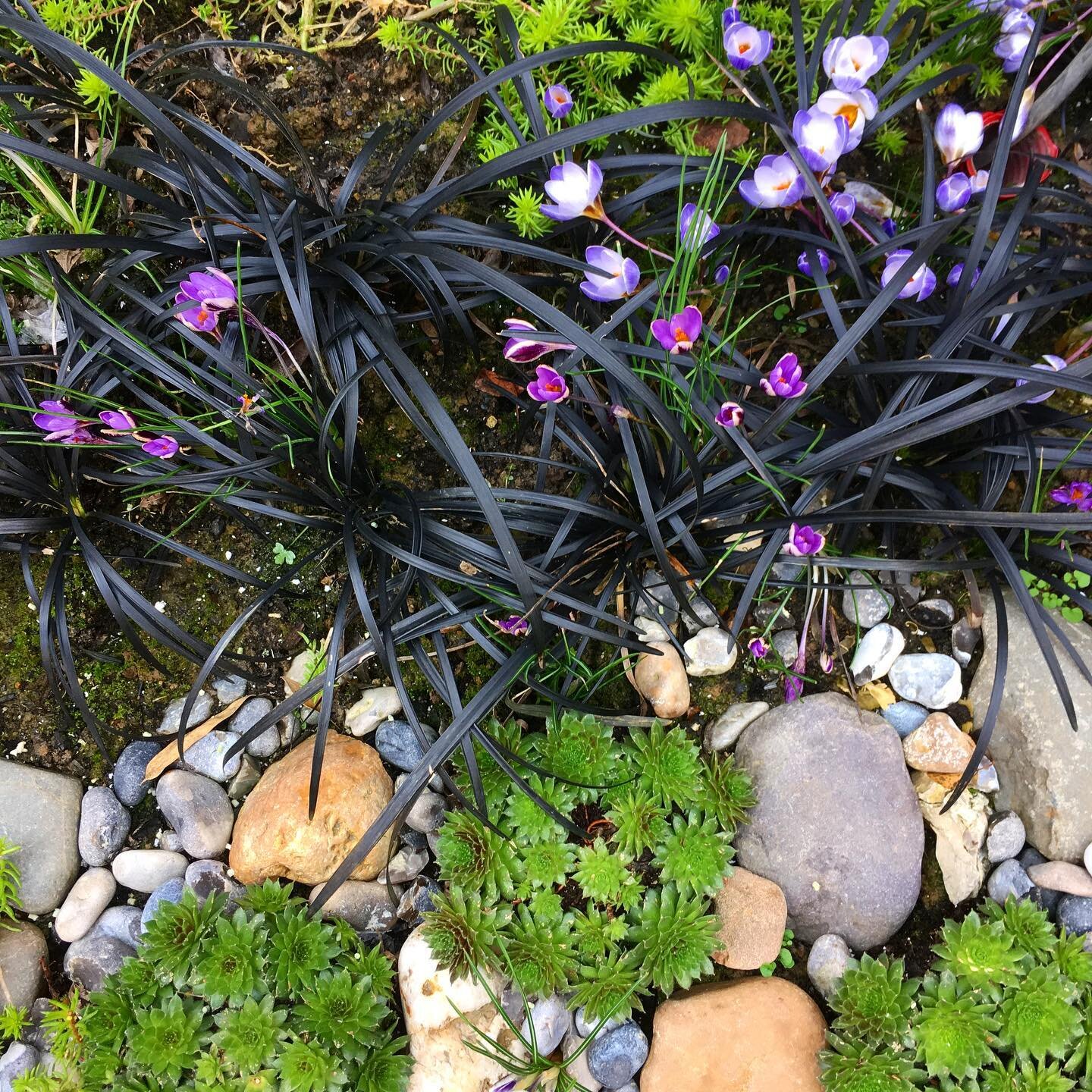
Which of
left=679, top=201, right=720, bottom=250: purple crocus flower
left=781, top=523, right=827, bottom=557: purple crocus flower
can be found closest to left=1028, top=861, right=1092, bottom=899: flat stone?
left=781, top=523, right=827, bottom=557: purple crocus flower

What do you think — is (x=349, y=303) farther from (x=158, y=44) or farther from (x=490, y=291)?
(x=158, y=44)

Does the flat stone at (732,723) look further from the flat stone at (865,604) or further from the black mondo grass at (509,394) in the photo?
the flat stone at (865,604)

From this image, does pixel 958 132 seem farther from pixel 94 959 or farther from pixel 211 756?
pixel 94 959

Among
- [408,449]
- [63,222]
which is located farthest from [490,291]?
[63,222]

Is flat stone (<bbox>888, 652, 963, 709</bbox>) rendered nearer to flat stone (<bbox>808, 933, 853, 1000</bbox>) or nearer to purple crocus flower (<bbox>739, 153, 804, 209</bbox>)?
flat stone (<bbox>808, 933, 853, 1000</bbox>)

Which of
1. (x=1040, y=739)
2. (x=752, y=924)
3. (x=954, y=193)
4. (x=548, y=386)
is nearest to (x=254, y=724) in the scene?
(x=548, y=386)

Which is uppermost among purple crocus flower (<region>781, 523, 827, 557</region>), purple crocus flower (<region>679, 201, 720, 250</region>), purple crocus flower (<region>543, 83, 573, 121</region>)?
purple crocus flower (<region>543, 83, 573, 121</region>)

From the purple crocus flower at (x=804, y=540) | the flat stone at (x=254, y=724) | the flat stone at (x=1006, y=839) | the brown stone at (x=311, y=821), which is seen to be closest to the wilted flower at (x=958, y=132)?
the purple crocus flower at (x=804, y=540)
